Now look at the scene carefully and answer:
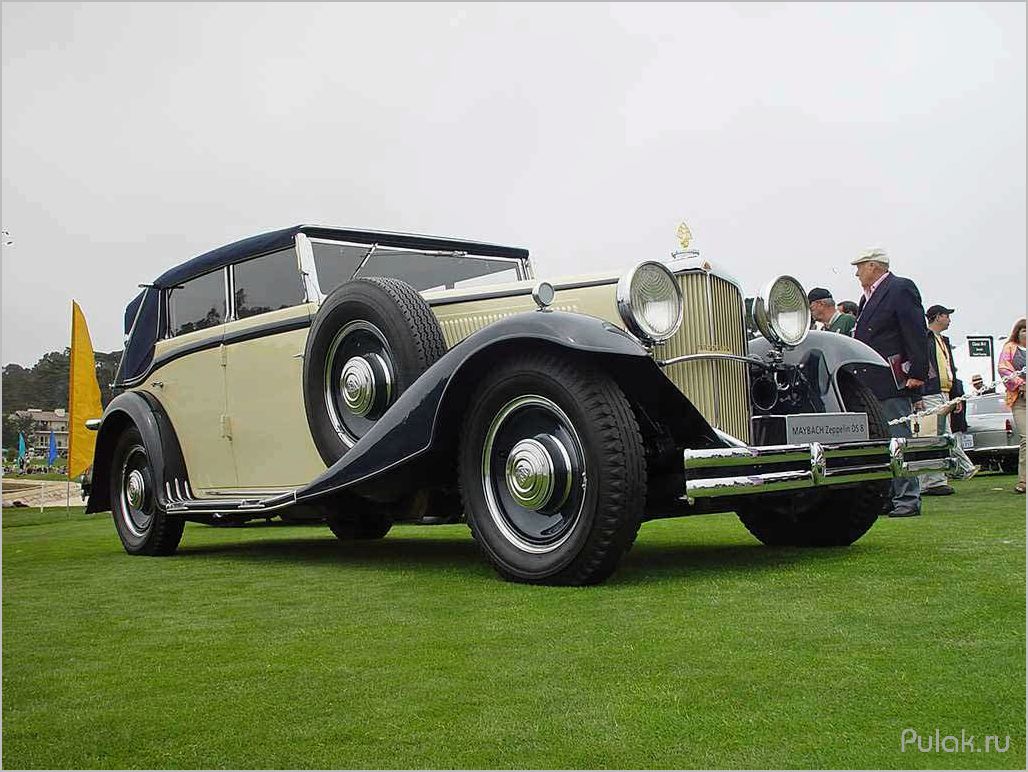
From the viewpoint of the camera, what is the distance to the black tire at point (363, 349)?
4723mm

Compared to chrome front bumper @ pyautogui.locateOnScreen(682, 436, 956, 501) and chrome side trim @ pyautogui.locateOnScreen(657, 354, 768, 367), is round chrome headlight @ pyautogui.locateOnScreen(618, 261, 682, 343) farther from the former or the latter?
chrome front bumper @ pyautogui.locateOnScreen(682, 436, 956, 501)

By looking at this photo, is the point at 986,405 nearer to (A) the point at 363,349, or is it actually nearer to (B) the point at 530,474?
(A) the point at 363,349

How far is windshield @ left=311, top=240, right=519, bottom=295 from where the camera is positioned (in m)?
5.71

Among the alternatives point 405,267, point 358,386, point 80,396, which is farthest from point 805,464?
point 80,396

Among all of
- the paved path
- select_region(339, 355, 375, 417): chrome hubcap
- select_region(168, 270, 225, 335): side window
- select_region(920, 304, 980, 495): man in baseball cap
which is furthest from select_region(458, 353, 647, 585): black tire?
the paved path

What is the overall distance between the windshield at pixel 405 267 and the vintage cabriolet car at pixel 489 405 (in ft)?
0.04

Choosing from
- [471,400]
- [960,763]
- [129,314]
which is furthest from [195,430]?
[960,763]

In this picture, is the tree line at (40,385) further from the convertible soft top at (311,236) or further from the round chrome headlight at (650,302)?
the round chrome headlight at (650,302)

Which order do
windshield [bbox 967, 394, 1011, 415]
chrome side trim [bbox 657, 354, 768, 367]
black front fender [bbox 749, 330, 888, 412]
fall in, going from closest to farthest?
chrome side trim [bbox 657, 354, 768, 367] → black front fender [bbox 749, 330, 888, 412] → windshield [bbox 967, 394, 1011, 415]

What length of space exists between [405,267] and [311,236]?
582 millimetres

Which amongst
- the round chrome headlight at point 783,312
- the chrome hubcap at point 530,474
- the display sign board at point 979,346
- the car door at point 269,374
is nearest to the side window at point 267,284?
the car door at point 269,374

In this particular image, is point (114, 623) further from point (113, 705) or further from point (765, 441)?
point (765, 441)

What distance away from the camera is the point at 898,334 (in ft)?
21.7

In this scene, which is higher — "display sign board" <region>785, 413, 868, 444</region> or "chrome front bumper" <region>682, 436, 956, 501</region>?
"display sign board" <region>785, 413, 868, 444</region>
